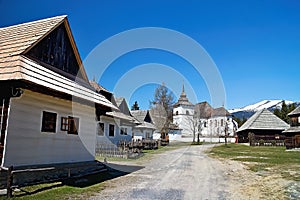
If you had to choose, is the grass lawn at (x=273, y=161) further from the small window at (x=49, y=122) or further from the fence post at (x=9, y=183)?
the fence post at (x=9, y=183)

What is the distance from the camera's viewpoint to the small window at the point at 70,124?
11594 millimetres

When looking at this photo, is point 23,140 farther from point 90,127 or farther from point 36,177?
point 90,127

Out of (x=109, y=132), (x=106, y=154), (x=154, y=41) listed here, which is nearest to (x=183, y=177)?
(x=106, y=154)

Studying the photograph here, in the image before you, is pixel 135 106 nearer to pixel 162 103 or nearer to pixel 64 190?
pixel 162 103

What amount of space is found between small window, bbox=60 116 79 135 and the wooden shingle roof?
1279mm

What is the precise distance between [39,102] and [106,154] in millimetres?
12510

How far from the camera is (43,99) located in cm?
1020

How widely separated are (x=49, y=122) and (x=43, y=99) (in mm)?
1044

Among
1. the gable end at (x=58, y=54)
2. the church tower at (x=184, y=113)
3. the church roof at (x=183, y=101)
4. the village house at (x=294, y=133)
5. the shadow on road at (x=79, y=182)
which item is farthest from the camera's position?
the church roof at (x=183, y=101)

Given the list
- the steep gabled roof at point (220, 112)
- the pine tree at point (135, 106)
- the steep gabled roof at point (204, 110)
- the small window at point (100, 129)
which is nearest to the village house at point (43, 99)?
the small window at point (100, 129)

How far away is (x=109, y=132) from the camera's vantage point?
2795 cm

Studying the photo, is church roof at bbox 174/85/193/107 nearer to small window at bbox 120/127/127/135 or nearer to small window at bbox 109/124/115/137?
small window at bbox 120/127/127/135

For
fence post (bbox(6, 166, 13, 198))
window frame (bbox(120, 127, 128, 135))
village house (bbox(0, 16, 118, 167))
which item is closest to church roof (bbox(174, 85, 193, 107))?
window frame (bbox(120, 127, 128, 135))

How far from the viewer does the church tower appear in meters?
77.4
